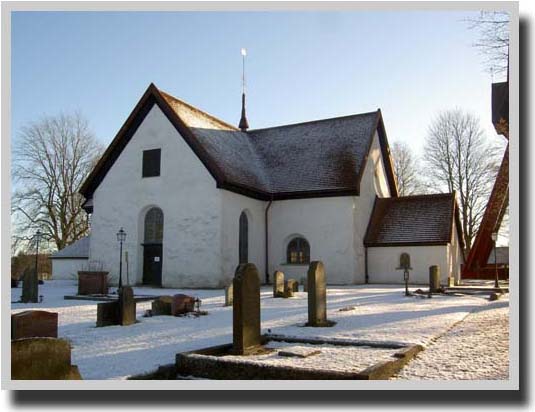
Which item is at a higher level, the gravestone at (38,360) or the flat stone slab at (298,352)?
the gravestone at (38,360)

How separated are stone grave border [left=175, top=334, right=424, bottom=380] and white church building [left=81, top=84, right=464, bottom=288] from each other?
16843 mm

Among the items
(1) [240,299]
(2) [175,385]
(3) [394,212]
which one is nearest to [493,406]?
(2) [175,385]

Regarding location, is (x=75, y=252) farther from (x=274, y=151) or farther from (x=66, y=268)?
(x=274, y=151)

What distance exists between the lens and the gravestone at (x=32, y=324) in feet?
28.5

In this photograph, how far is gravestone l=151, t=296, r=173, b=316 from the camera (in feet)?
44.1

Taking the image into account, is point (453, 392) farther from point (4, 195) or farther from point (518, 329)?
point (4, 195)

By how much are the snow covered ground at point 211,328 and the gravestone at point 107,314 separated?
0.23m

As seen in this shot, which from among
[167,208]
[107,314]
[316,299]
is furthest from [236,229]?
[316,299]

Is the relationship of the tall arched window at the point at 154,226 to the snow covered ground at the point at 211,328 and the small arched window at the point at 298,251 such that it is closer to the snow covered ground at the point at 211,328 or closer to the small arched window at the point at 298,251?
the small arched window at the point at 298,251

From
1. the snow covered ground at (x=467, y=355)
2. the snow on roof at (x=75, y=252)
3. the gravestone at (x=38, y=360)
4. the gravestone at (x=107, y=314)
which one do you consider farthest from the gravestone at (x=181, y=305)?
the snow on roof at (x=75, y=252)

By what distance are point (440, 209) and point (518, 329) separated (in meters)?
23.4

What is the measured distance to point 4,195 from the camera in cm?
617

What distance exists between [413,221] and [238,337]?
2204cm

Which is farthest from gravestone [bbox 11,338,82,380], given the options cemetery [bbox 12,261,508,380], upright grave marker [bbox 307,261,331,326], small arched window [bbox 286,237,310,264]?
small arched window [bbox 286,237,310,264]
